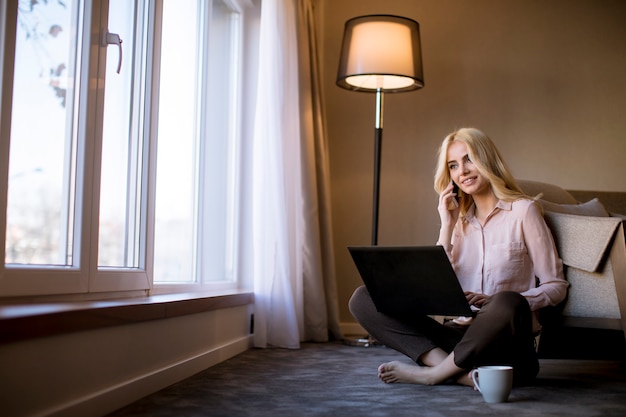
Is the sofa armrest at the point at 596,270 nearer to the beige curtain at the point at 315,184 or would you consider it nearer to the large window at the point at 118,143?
the large window at the point at 118,143

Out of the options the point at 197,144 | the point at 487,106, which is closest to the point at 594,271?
the point at 197,144

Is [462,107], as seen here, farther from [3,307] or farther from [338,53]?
[3,307]

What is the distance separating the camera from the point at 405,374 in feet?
7.88

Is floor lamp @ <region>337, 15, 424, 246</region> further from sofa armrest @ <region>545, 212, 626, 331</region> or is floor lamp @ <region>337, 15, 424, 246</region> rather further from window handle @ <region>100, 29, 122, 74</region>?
window handle @ <region>100, 29, 122, 74</region>

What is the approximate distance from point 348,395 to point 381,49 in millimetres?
2122

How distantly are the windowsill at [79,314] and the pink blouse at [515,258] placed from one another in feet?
3.21

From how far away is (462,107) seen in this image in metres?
4.52

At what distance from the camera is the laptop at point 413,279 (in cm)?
207

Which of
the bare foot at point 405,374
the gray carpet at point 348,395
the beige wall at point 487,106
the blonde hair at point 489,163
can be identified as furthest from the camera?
the beige wall at point 487,106

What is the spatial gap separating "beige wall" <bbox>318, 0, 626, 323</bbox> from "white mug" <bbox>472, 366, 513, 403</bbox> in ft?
8.01

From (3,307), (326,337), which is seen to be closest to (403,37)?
(326,337)

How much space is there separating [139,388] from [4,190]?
761 millimetres

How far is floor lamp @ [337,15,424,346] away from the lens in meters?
3.83

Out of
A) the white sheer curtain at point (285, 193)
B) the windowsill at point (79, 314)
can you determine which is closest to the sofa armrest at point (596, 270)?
the windowsill at point (79, 314)
